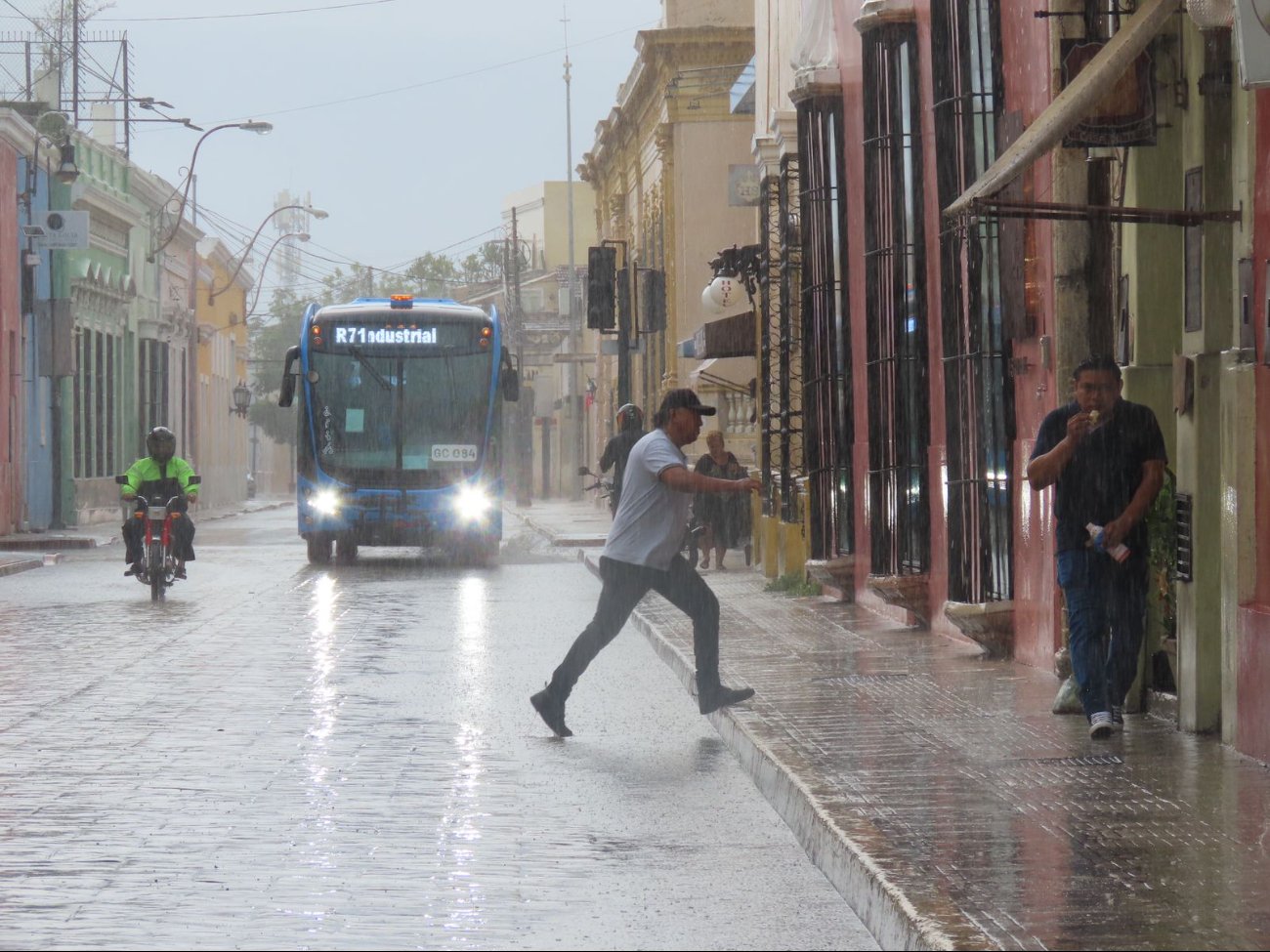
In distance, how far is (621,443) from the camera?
21.7 meters

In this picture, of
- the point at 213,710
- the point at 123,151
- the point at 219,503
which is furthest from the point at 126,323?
the point at 213,710

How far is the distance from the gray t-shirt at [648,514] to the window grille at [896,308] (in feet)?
17.8

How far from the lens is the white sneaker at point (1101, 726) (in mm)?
9445

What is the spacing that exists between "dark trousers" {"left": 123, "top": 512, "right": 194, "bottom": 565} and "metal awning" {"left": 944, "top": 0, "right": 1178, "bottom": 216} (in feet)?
41.1

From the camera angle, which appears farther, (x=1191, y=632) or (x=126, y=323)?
(x=126, y=323)

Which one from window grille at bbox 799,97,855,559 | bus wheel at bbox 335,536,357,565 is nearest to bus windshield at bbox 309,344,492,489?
bus wheel at bbox 335,536,357,565

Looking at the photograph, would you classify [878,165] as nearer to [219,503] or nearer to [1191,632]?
[1191,632]

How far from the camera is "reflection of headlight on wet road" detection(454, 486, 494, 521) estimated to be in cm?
2750

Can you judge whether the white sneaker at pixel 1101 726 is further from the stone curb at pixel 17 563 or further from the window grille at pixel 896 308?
the stone curb at pixel 17 563

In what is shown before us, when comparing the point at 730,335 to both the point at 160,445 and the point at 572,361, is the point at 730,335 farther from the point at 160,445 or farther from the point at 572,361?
A: the point at 572,361

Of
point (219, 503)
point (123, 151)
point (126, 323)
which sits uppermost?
point (123, 151)

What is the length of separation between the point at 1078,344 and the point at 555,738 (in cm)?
354

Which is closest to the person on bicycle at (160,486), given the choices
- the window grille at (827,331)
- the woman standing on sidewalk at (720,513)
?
the window grille at (827,331)

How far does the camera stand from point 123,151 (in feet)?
188
